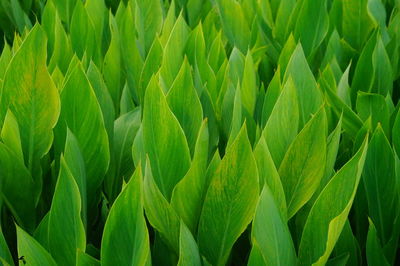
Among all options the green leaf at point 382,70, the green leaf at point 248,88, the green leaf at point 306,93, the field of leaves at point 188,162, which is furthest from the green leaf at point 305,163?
the green leaf at point 382,70

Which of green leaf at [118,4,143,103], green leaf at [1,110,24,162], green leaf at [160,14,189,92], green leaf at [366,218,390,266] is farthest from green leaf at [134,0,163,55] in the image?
green leaf at [366,218,390,266]

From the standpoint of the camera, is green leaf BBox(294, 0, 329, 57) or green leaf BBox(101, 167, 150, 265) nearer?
green leaf BBox(101, 167, 150, 265)

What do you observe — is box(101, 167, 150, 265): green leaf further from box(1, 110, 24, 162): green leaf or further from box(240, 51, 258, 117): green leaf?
box(240, 51, 258, 117): green leaf

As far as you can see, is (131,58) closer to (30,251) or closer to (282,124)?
(282,124)

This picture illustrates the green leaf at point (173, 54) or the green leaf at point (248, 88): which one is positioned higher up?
the green leaf at point (173, 54)

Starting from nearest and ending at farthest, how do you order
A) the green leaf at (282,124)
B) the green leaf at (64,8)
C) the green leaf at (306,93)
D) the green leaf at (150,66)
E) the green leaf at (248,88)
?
the green leaf at (282,124)
the green leaf at (306,93)
the green leaf at (248,88)
the green leaf at (150,66)
the green leaf at (64,8)

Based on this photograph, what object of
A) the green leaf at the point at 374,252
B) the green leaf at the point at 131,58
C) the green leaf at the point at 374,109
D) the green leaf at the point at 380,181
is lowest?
the green leaf at the point at 374,252

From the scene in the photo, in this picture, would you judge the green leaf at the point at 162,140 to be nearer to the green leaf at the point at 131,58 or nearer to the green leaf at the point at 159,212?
the green leaf at the point at 159,212
